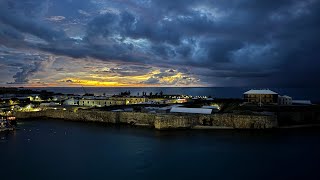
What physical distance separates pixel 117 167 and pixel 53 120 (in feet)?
100

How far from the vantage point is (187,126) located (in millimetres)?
41062

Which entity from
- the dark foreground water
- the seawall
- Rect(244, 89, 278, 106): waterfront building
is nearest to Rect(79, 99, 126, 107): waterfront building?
the seawall

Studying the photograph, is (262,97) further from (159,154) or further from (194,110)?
(159,154)

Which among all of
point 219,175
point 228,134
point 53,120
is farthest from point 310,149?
point 53,120

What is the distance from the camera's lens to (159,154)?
2931 centimetres

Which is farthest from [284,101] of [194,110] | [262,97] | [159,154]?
[159,154]

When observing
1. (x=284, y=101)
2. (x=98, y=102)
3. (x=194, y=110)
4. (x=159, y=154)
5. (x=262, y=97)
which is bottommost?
(x=159, y=154)

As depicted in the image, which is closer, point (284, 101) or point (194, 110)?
point (194, 110)

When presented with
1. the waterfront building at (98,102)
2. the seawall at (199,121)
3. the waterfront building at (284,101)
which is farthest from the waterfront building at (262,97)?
the waterfront building at (98,102)

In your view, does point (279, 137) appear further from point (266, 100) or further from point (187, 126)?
point (266, 100)

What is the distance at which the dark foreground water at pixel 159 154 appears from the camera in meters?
24.4

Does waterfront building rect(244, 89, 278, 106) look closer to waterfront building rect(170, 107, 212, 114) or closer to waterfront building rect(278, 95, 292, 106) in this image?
waterfront building rect(278, 95, 292, 106)

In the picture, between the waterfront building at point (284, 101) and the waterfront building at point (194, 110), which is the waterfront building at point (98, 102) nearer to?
the waterfront building at point (194, 110)

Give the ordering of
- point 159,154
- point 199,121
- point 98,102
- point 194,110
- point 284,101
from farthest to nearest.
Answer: point 98,102
point 284,101
point 194,110
point 199,121
point 159,154
